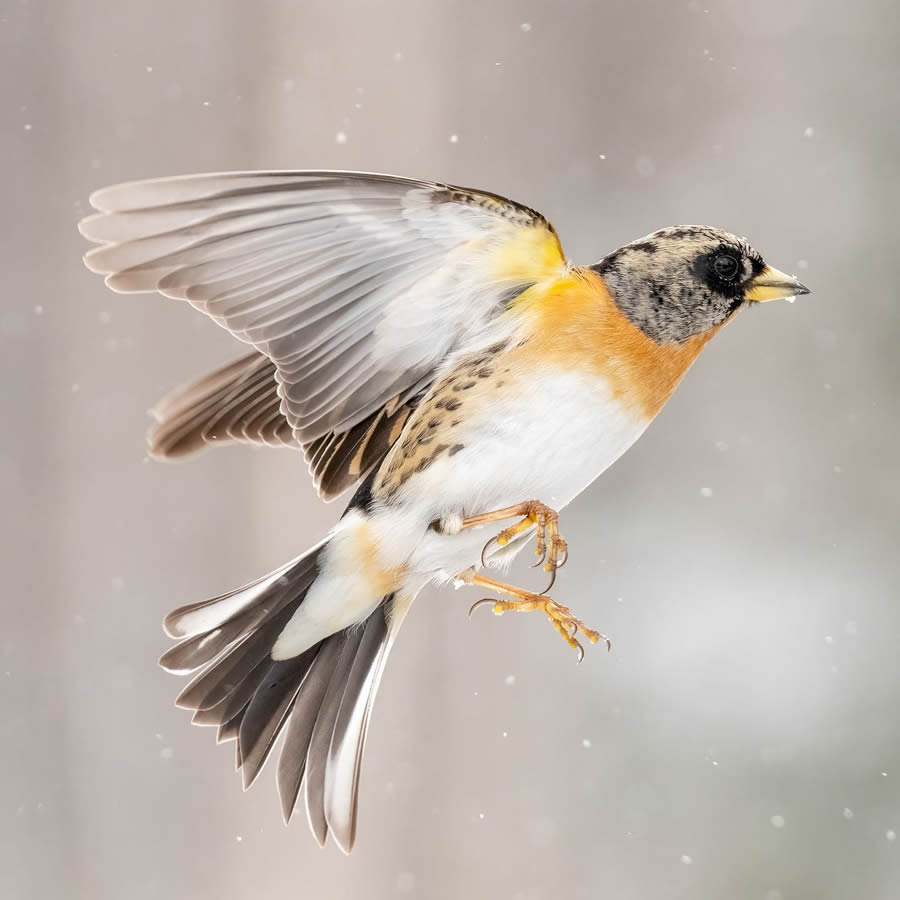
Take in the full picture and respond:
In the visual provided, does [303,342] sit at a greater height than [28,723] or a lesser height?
greater

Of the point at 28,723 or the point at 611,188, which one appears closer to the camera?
the point at 28,723

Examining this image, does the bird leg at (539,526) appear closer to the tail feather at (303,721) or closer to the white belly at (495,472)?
the white belly at (495,472)

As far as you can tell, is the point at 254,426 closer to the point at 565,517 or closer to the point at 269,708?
the point at 269,708

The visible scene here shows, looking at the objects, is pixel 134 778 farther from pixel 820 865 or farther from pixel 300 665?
pixel 820 865

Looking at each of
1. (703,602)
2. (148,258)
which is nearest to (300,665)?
(148,258)

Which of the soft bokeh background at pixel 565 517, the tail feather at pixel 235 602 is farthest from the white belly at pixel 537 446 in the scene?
the soft bokeh background at pixel 565 517

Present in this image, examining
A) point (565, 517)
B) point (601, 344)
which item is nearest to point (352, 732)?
point (601, 344)

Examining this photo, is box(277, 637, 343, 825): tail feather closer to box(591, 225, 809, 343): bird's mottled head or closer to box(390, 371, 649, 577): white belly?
box(390, 371, 649, 577): white belly
